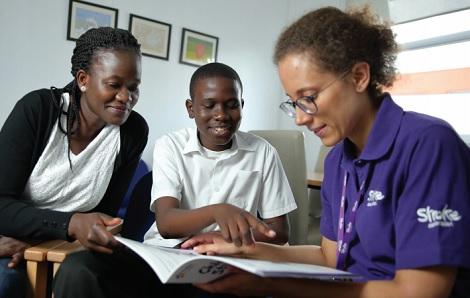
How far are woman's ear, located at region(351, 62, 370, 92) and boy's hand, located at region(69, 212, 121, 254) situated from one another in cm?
67

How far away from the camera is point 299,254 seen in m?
1.12

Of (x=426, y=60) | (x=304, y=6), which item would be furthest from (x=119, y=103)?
(x=304, y=6)

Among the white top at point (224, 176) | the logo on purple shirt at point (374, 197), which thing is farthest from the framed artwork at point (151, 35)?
the logo on purple shirt at point (374, 197)

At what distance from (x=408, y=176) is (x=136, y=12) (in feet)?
10.3

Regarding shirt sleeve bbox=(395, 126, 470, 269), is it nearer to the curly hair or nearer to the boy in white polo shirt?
the curly hair

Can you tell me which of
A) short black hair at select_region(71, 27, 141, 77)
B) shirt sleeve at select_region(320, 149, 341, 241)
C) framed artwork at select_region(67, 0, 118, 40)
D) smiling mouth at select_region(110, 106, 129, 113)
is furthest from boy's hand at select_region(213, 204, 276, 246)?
framed artwork at select_region(67, 0, 118, 40)

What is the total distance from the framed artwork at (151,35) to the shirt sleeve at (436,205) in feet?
9.99

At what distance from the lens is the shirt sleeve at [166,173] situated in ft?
4.45

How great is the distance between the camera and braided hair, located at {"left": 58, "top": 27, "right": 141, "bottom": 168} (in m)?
1.42

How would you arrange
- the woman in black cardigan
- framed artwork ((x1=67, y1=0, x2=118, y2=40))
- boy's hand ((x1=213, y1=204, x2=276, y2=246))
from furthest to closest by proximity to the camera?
framed artwork ((x1=67, y1=0, x2=118, y2=40))
the woman in black cardigan
boy's hand ((x1=213, y1=204, x2=276, y2=246))

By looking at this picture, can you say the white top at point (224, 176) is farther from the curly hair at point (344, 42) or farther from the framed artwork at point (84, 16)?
the framed artwork at point (84, 16)

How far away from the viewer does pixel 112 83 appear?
4.61 feet

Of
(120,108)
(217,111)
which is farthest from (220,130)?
(120,108)

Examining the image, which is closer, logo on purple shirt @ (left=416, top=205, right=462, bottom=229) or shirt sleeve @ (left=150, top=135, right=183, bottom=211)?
logo on purple shirt @ (left=416, top=205, right=462, bottom=229)
